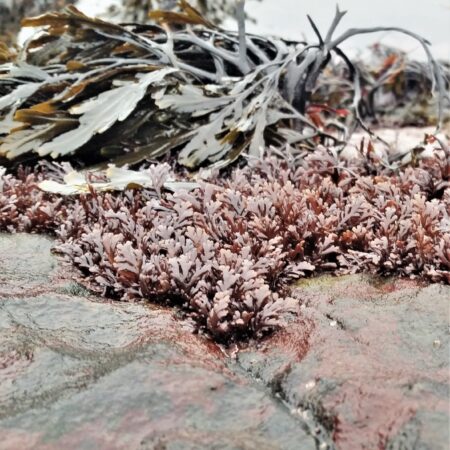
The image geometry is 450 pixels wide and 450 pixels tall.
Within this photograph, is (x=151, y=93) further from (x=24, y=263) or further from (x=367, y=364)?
(x=367, y=364)

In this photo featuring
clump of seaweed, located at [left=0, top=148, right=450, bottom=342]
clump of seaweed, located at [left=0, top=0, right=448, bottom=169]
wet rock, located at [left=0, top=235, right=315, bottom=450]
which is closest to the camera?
wet rock, located at [left=0, top=235, right=315, bottom=450]

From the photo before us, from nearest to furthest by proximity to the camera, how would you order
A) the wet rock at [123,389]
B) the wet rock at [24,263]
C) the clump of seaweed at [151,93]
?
the wet rock at [123,389], the wet rock at [24,263], the clump of seaweed at [151,93]

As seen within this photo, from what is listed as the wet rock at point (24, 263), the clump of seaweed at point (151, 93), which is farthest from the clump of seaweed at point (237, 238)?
the clump of seaweed at point (151, 93)

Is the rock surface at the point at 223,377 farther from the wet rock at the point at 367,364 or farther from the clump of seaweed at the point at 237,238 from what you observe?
the clump of seaweed at the point at 237,238

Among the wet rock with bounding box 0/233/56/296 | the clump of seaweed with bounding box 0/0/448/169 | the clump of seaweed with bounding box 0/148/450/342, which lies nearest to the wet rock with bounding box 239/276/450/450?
the clump of seaweed with bounding box 0/148/450/342

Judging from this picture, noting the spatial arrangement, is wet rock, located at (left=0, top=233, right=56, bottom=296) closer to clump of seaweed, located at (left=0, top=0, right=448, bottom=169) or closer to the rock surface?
the rock surface

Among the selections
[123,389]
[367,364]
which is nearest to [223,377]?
[123,389]
